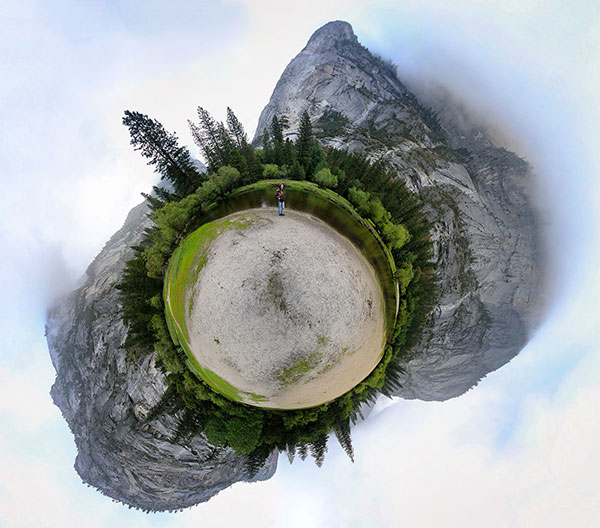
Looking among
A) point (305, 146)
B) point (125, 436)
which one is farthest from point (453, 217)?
point (125, 436)

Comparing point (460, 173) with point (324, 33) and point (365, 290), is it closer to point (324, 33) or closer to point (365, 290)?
point (365, 290)

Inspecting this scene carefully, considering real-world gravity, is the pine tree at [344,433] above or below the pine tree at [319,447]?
above

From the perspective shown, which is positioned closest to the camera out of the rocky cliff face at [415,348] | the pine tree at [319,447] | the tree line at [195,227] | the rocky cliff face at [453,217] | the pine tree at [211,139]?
the tree line at [195,227]

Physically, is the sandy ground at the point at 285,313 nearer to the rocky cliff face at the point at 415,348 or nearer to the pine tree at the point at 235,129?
the pine tree at the point at 235,129

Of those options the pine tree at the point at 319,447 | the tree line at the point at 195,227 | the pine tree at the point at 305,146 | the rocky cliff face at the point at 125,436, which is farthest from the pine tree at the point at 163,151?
the pine tree at the point at 319,447

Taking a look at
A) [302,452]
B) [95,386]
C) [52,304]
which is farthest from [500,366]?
[52,304]

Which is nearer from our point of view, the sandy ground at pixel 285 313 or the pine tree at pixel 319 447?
the sandy ground at pixel 285 313

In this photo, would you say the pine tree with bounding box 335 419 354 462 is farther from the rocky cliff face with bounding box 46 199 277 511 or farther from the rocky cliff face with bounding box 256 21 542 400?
the rocky cliff face with bounding box 256 21 542 400
